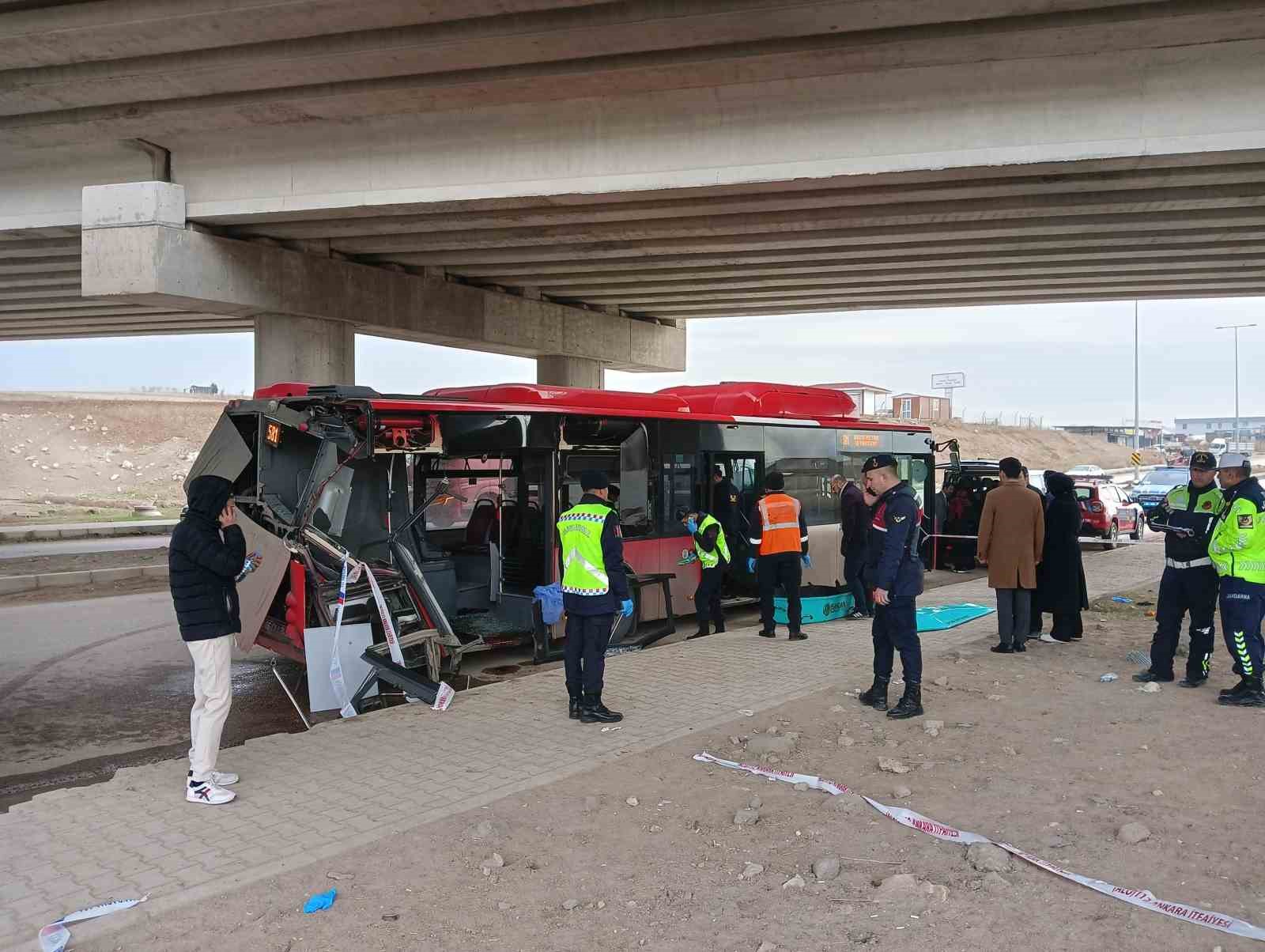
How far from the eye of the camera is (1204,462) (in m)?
7.52

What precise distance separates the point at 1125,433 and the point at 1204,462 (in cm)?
12350

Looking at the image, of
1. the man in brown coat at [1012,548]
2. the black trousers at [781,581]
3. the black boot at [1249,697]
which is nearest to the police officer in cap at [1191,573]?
the black boot at [1249,697]

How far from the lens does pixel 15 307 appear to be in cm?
2564

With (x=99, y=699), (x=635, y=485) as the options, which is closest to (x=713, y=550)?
(x=635, y=485)

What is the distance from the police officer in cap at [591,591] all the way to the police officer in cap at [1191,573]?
4438 millimetres

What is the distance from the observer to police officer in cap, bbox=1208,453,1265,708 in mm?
6855

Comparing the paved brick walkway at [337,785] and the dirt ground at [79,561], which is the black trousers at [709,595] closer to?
the paved brick walkway at [337,785]

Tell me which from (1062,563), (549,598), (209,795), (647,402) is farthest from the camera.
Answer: (647,402)

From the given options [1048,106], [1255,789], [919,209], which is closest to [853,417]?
[919,209]

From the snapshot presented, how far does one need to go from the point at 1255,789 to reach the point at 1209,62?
965 centimetres

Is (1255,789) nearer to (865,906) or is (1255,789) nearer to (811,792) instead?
(811,792)

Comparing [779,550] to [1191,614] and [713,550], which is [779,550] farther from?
[1191,614]

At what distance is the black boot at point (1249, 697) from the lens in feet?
22.6

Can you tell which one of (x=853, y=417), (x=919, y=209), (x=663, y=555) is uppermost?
(x=919, y=209)
